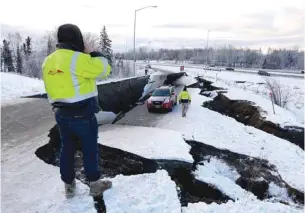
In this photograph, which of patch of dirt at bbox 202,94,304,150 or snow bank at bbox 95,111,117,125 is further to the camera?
patch of dirt at bbox 202,94,304,150

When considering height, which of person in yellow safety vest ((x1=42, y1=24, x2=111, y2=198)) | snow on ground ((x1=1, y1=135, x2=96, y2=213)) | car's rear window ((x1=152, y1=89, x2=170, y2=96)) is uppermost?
person in yellow safety vest ((x1=42, y1=24, x2=111, y2=198))

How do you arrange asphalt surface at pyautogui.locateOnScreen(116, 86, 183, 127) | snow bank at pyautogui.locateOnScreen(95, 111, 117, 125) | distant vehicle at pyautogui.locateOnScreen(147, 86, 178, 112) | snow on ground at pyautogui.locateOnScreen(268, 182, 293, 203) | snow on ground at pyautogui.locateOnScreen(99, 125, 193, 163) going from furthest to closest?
distant vehicle at pyautogui.locateOnScreen(147, 86, 178, 112) < asphalt surface at pyautogui.locateOnScreen(116, 86, 183, 127) < snow bank at pyautogui.locateOnScreen(95, 111, 117, 125) < snow on ground at pyautogui.locateOnScreen(268, 182, 293, 203) < snow on ground at pyautogui.locateOnScreen(99, 125, 193, 163)

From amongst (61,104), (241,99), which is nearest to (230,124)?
(241,99)

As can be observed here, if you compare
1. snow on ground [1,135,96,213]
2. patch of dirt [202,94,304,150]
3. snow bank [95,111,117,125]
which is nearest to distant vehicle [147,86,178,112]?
snow bank [95,111,117,125]

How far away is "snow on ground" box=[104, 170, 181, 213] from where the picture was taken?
4582 mm

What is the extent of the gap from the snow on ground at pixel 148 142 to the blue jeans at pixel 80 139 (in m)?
3.75

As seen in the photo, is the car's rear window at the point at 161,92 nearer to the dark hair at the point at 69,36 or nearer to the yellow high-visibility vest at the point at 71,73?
the yellow high-visibility vest at the point at 71,73

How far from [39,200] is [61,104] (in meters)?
1.63

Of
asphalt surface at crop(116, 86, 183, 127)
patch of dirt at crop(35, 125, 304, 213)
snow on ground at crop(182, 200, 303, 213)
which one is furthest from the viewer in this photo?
asphalt surface at crop(116, 86, 183, 127)

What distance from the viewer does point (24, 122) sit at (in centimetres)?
1095

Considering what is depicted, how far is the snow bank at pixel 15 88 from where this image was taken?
56.2 ft

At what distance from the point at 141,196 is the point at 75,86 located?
201cm

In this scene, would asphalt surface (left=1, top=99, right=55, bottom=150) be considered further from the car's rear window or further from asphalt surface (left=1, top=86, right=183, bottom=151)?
the car's rear window

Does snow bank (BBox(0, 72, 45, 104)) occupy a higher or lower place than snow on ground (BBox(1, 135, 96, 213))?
lower
